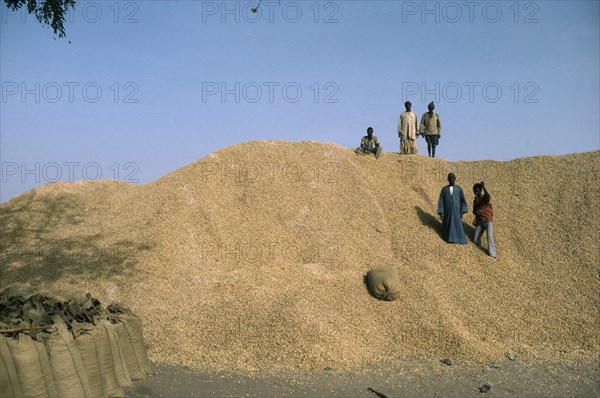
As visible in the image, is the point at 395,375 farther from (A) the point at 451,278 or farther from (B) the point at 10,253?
(B) the point at 10,253

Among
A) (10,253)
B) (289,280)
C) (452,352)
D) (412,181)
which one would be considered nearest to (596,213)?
(412,181)

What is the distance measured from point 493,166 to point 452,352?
705 cm

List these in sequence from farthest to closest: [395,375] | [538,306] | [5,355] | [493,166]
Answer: [493,166] < [538,306] < [395,375] < [5,355]

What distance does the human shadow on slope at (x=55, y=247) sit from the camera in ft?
34.3

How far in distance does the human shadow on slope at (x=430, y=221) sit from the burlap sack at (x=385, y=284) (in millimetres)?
2147

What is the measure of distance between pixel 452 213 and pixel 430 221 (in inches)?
26.1

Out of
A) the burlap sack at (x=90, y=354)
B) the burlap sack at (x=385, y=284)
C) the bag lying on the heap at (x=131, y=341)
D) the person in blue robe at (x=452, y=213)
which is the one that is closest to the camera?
the burlap sack at (x=90, y=354)

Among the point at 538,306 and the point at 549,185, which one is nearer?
the point at 538,306

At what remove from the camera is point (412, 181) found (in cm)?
1319

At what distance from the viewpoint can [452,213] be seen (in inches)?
440

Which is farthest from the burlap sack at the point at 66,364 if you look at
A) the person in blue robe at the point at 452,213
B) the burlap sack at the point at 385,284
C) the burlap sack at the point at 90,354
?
the person in blue robe at the point at 452,213

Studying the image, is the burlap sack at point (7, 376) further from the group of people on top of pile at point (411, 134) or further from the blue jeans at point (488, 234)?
the group of people on top of pile at point (411, 134)

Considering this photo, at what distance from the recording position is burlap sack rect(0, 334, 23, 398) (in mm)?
5160

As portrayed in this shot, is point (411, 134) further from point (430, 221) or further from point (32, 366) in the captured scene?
point (32, 366)
